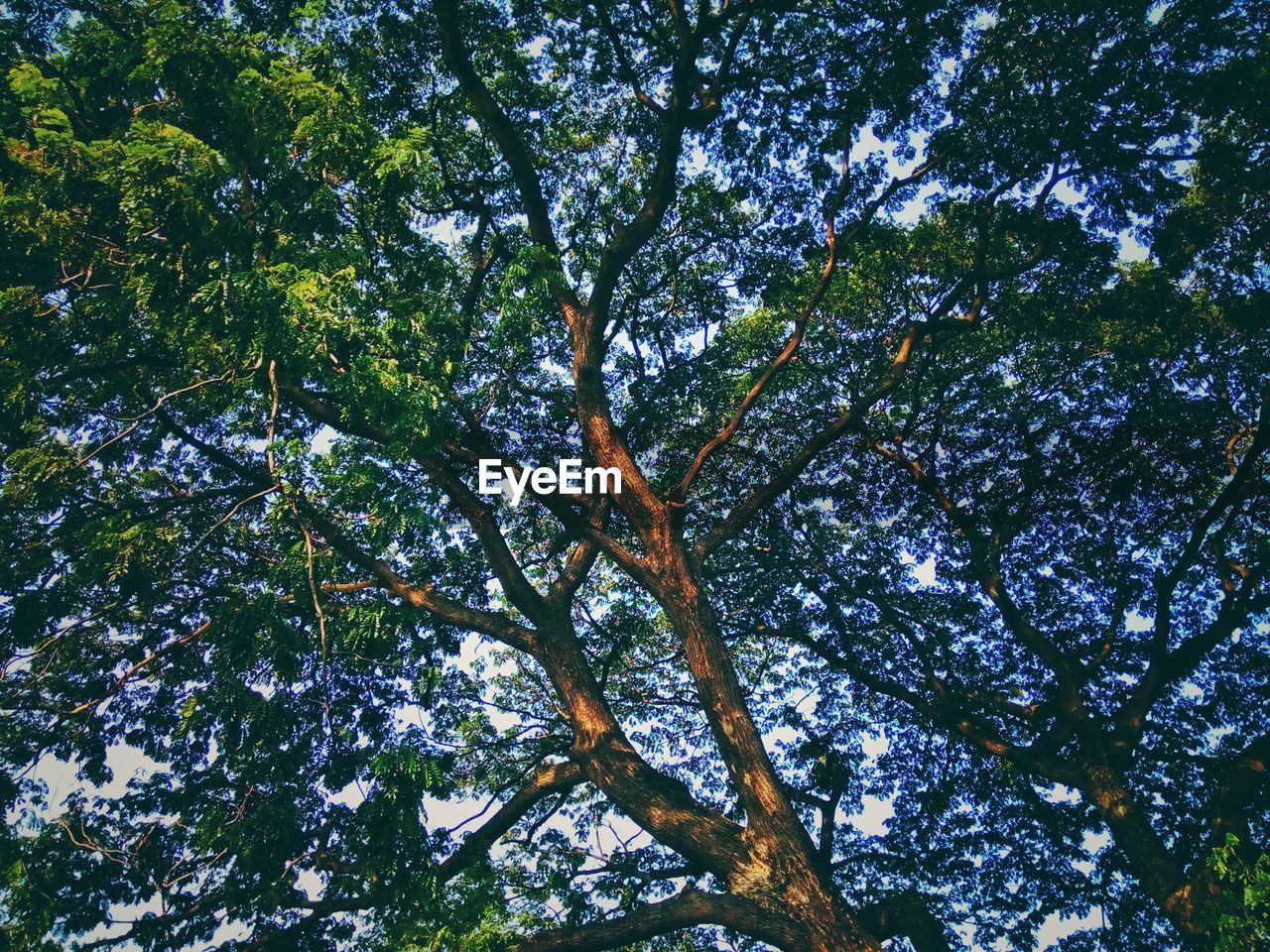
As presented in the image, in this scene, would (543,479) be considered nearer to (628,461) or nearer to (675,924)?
(628,461)

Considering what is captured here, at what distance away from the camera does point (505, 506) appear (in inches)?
398

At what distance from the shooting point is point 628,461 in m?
7.23

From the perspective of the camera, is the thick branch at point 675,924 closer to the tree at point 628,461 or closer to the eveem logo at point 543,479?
the tree at point 628,461

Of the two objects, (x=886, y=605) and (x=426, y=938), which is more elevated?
(x=886, y=605)

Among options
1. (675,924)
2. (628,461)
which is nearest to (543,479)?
(628,461)

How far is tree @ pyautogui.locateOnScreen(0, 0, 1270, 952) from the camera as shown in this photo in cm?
591

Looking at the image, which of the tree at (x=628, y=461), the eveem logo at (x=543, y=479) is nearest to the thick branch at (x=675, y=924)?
the tree at (x=628, y=461)

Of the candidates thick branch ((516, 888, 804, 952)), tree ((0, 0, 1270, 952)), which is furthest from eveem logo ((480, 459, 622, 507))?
thick branch ((516, 888, 804, 952))

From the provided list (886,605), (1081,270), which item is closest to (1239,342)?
(1081,270)

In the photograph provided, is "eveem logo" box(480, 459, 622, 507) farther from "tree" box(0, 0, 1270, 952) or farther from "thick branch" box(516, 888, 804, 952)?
"thick branch" box(516, 888, 804, 952)

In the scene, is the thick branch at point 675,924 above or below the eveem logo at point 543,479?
below

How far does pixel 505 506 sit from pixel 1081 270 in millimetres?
7988

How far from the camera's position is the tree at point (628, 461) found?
5906 mm

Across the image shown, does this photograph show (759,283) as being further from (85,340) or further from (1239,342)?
(85,340)
